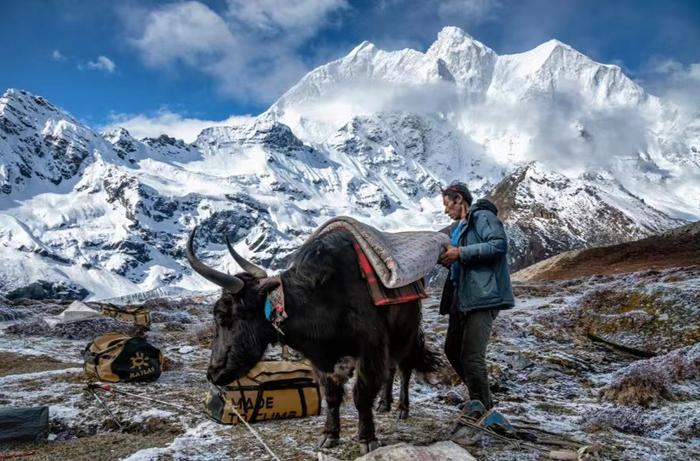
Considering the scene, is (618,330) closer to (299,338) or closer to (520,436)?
(520,436)

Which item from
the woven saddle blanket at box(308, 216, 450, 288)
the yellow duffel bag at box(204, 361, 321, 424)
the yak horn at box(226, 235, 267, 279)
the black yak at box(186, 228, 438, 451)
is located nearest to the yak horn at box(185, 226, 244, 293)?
the black yak at box(186, 228, 438, 451)

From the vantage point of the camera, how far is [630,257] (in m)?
35.4

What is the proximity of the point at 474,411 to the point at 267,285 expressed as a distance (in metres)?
2.57

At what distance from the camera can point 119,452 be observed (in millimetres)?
5461

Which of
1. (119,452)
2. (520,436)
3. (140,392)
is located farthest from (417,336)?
(140,392)

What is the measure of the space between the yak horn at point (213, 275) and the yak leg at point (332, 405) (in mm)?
1350

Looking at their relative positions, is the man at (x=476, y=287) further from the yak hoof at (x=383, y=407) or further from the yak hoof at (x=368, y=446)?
the yak hoof at (x=383, y=407)

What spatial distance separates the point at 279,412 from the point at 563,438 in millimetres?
3336

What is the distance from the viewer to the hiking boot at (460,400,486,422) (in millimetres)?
5742

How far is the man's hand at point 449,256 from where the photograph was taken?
19.4ft

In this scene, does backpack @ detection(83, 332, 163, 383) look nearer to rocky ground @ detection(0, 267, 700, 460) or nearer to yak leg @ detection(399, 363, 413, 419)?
rocky ground @ detection(0, 267, 700, 460)

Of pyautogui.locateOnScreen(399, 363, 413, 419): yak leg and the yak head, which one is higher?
the yak head

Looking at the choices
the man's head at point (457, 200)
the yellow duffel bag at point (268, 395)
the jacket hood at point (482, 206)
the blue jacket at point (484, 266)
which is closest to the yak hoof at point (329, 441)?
the yellow duffel bag at point (268, 395)

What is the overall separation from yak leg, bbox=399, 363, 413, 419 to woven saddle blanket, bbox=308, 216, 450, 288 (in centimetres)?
163
